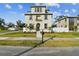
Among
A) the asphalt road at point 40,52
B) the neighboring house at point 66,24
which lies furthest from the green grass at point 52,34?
the asphalt road at point 40,52

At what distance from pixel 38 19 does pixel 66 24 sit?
7471mm

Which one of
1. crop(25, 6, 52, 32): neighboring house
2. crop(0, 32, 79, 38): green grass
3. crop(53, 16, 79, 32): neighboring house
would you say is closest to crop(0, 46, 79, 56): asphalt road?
crop(25, 6, 52, 32): neighboring house

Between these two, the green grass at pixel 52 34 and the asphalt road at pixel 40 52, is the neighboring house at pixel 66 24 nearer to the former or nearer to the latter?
the green grass at pixel 52 34

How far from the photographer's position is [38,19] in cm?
1861

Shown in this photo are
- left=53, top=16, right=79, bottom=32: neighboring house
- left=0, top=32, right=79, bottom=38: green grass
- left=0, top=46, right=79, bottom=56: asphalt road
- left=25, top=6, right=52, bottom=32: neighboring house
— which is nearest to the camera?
left=0, top=46, right=79, bottom=56: asphalt road

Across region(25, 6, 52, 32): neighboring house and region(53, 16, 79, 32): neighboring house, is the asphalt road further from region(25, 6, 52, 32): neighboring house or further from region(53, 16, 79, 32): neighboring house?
region(53, 16, 79, 32): neighboring house

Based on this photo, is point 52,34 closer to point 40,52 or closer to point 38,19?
point 38,19

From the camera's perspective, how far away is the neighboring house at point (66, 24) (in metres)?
21.4

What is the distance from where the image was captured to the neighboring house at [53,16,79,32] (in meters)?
21.4

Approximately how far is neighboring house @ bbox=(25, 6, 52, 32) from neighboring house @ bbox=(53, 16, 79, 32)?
1.23 meters

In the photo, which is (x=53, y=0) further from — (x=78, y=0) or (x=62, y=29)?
(x=62, y=29)

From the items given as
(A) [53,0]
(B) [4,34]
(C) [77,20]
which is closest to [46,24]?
(B) [4,34]

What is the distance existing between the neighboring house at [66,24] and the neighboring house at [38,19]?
1.23 meters

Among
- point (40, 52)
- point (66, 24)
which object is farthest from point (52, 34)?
point (40, 52)
